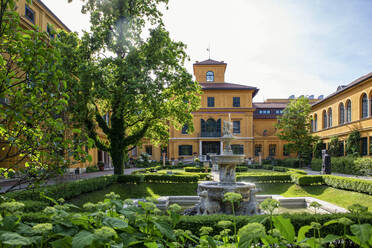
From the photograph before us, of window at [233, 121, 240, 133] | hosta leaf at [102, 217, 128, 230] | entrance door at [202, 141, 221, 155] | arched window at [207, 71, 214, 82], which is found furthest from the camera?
arched window at [207, 71, 214, 82]

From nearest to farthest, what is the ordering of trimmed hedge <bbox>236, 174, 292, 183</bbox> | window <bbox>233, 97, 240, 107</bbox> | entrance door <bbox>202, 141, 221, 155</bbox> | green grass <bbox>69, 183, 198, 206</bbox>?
1. green grass <bbox>69, 183, 198, 206</bbox>
2. trimmed hedge <bbox>236, 174, 292, 183</bbox>
3. entrance door <bbox>202, 141, 221, 155</bbox>
4. window <bbox>233, 97, 240, 107</bbox>

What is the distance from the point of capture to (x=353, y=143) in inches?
921

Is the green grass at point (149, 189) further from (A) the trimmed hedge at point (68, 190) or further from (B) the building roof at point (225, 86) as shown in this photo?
(B) the building roof at point (225, 86)

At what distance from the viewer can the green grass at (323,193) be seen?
11.0 meters

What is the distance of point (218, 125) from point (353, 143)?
2070 cm

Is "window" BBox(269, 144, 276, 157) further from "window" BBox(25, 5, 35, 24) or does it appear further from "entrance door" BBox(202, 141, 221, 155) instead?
"window" BBox(25, 5, 35, 24)

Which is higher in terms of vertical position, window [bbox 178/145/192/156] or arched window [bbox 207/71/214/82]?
arched window [bbox 207/71/214/82]

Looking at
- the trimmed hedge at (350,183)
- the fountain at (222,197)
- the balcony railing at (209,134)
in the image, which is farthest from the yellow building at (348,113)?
the fountain at (222,197)

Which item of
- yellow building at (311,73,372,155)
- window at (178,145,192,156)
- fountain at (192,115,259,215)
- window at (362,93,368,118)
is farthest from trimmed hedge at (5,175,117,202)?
window at (178,145,192,156)

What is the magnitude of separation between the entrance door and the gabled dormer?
10.7m

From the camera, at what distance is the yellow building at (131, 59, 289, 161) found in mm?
40750

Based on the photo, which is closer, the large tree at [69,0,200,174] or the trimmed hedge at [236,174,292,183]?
the large tree at [69,0,200,174]

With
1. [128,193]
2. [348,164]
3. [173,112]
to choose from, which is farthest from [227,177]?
[348,164]

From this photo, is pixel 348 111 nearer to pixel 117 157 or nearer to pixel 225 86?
pixel 225 86
